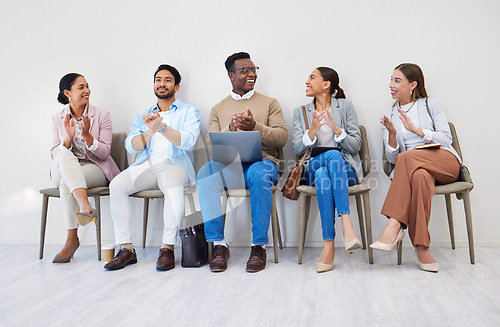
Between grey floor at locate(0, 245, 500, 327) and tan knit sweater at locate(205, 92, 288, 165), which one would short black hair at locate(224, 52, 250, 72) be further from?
grey floor at locate(0, 245, 500, 327)

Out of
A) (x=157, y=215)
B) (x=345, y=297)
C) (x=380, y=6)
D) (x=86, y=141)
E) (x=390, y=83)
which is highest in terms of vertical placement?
(x=380, y=6)

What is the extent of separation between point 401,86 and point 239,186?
1.17 m

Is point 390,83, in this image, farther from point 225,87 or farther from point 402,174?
point 225,87

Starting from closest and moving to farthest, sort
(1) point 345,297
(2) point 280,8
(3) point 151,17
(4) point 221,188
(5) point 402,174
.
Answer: (1) point 345,297 < (5) point 402,174 < (4) point 221,188 < (2) point 280,8 < (3) point 151,17

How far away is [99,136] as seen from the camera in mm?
2980

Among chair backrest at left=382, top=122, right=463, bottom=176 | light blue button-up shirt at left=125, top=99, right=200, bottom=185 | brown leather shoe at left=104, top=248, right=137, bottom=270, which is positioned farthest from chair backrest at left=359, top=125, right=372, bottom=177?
brown leather shoe at left=104, top=248, right=137, bottom=270

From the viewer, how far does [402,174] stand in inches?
89.9

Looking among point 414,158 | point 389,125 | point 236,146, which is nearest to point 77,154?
point 236,146

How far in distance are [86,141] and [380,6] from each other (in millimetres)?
2172

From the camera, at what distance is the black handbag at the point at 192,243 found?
2.43 m

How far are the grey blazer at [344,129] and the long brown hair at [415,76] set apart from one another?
38cm

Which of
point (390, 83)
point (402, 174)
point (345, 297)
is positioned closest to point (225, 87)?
point (390, 83)

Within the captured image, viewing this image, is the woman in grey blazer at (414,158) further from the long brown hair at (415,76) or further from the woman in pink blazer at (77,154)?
the woman in pink blazer at (77,154)

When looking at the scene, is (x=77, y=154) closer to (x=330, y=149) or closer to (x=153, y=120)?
(x=153, y=120)
